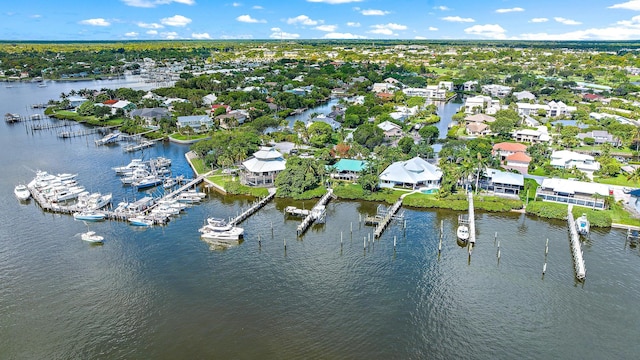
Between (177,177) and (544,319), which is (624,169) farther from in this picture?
(177,177)

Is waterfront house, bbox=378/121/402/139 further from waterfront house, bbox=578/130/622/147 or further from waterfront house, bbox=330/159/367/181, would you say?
waterfront house, bbox=578/130/622/147

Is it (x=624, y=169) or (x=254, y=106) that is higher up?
(x=254, y=106)

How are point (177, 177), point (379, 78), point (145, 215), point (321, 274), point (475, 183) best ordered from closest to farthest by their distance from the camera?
1. point (321, 274)
2. point (145, 215)
3. point (475, 183)
4. point (177, 177)
5. point (379, 78)

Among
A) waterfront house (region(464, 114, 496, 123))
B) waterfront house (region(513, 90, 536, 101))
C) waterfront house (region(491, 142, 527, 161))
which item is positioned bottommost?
waterfront house (region(491, 142, 527, 161))

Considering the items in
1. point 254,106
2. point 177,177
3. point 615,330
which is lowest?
point 615,330

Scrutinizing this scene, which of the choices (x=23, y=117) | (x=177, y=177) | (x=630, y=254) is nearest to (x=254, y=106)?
(x=177, y=177)

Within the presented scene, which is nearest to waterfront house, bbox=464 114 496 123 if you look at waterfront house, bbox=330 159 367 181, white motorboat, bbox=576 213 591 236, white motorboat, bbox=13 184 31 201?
waterfront house, bbox=330 159 367 181
